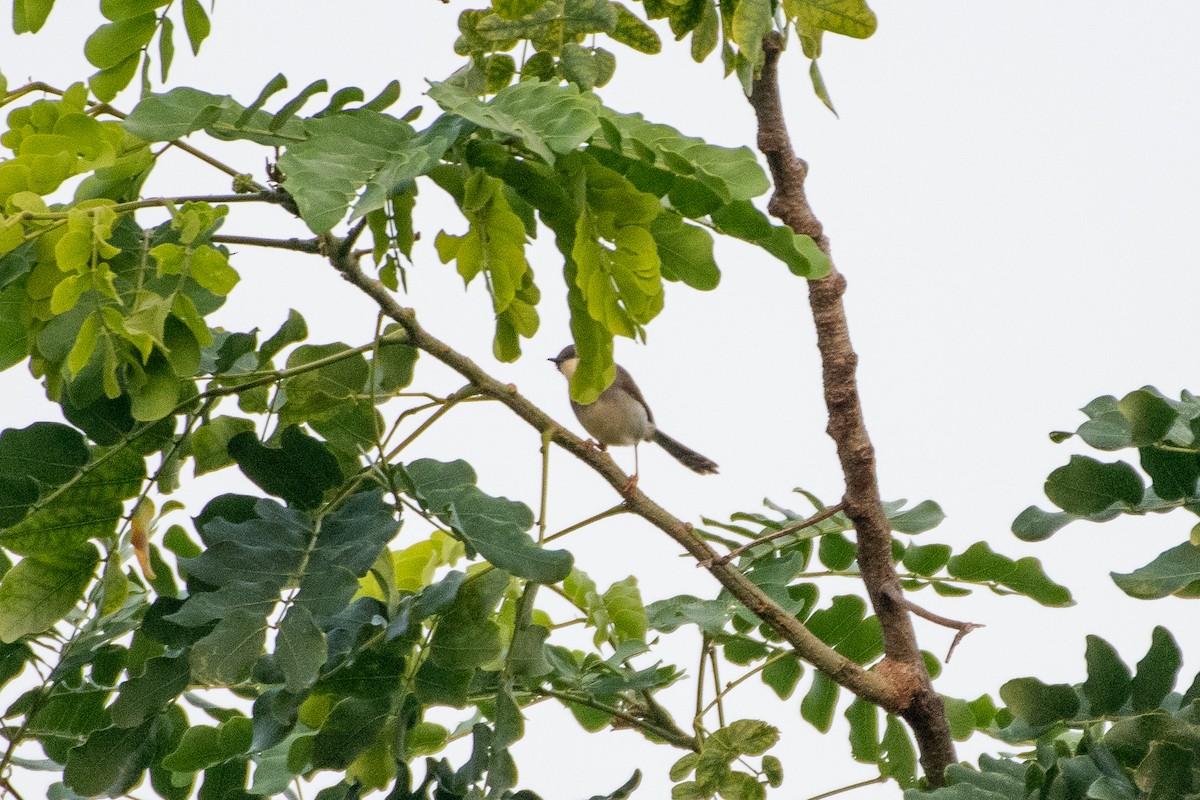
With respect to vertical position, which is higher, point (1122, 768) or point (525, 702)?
point (525, 702)

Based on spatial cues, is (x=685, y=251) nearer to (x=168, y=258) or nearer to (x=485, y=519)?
(x=485, y=519)

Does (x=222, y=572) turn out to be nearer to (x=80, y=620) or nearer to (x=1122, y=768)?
(x=80, y=620)

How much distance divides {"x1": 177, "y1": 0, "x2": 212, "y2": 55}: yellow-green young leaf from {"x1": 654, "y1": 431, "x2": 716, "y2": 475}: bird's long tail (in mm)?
3470

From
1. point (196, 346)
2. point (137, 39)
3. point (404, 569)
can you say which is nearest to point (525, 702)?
point (404, 569)

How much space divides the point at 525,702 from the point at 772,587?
45cm

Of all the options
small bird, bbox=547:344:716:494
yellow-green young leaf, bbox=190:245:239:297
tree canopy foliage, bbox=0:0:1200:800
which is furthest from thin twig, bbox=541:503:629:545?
small bird, bbox=547:344:716:494

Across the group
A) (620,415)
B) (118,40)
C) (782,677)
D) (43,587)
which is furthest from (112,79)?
(620,415)

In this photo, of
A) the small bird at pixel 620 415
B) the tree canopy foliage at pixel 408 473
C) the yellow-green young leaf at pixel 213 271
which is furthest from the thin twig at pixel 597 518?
the small bird at pixel 620 415

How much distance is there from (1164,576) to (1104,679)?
214 millimetres

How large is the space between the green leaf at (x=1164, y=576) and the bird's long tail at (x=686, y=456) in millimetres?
3402

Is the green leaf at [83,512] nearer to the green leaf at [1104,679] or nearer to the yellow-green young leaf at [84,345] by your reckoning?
the yellow-green young leaf at [84,345]

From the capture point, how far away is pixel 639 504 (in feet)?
5.55

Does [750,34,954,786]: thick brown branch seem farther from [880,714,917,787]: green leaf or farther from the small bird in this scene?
the small bird

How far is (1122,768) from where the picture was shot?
68.9 inches
